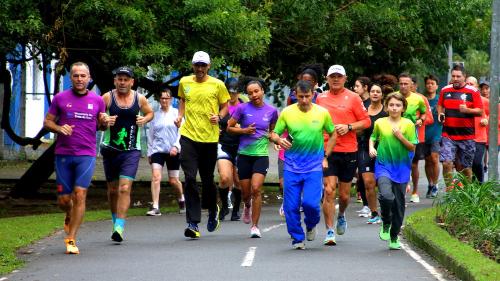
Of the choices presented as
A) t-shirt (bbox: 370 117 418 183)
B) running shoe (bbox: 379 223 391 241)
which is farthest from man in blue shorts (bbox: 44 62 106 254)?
running shoe (bbox: 379 223 391 241)

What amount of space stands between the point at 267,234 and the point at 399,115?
260 centimetres

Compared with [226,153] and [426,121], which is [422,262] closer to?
→ [226,153]

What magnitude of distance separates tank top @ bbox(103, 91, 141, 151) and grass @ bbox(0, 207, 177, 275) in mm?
1519

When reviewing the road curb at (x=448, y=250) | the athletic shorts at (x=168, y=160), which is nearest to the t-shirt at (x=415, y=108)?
the road curb at (x=448, y=250)

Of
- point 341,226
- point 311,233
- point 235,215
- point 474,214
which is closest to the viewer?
point 311,233

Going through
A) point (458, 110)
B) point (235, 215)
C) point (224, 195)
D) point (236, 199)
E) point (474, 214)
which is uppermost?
point (458, 110)

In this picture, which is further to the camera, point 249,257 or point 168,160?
point 168,160

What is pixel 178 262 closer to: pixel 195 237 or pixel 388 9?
pixel 195 237

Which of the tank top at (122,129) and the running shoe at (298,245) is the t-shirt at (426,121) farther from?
the tank top at (122,129)

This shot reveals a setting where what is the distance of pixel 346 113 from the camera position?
14703 mm

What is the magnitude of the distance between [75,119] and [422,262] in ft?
12.5

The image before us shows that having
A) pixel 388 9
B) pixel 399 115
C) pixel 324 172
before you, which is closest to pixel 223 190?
pixel 324 172

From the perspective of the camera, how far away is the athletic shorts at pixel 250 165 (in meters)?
15.2

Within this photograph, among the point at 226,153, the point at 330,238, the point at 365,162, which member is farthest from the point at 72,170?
the point at 365,162
